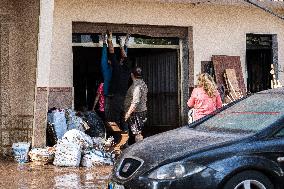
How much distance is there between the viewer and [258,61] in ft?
54.3

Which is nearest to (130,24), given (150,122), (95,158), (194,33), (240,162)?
(194,33)

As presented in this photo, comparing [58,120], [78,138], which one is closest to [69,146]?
[78,138]

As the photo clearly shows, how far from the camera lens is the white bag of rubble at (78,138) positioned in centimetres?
1194

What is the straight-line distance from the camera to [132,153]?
7.33 m

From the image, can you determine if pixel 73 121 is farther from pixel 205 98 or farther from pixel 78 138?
pixel 205 98

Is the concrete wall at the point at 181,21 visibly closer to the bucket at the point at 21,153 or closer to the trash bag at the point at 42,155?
the bucket at the point at 21,153

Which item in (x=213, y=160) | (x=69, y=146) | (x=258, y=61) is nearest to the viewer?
(x=213, y=160)

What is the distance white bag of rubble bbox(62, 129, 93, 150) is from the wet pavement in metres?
0.62

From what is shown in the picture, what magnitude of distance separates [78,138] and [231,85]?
4.86 metres

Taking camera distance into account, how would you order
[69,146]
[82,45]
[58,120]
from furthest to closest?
1. [82,45]
2. [58,120]
3. [69,146]

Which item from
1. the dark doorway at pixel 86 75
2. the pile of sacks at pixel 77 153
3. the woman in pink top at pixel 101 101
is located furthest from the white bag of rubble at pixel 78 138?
the dark doorway at pixel 86 75

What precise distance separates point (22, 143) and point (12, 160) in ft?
1.27

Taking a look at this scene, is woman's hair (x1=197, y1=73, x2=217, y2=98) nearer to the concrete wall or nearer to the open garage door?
the concrete wall

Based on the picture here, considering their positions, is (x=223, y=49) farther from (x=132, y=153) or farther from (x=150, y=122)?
(x=132, y=153)
